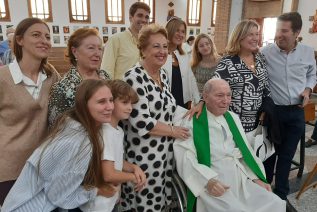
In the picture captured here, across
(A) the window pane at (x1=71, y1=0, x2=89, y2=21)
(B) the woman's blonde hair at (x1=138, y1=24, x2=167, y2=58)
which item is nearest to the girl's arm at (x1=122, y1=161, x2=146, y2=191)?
(B) the woman's blonde hair at (x1=138, y1=24, x2=167, y2=58)

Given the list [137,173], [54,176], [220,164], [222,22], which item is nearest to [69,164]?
[54,176]

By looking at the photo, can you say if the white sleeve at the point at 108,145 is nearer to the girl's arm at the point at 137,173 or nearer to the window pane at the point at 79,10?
the girl's arm at the point at 137,173

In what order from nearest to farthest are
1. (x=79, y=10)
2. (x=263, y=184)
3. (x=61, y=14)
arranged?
(x=263, y=184)
(x=61, y=14)
(x=79, y=10)

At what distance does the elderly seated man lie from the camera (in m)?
1.67

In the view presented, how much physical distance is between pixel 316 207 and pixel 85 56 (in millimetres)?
2475

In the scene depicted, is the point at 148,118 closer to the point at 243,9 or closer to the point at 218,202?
the point at 218,202

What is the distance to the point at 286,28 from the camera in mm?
2195

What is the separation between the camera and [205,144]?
1826mm

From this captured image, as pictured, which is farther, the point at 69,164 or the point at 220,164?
the point at 220,164

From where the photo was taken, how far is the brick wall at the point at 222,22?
7656 millimetres

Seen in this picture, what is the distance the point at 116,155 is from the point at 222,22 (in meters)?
7.35

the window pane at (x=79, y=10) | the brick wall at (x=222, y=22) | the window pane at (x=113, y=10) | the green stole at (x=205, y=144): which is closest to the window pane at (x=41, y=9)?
the window pane at (x=79, y=10)

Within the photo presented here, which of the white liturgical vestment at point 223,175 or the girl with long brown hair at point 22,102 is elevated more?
the girl with long brown hair at point 22,102

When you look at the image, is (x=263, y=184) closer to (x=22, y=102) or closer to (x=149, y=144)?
(x=149, y=144)
